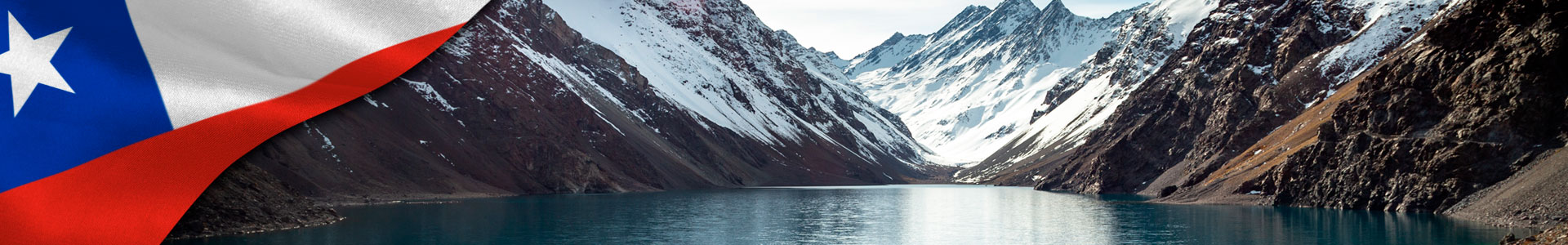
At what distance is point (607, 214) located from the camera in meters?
101

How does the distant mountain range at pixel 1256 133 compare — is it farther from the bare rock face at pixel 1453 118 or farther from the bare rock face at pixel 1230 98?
the bare rock face at pixel 1230 98

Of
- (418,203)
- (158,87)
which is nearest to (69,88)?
(158,87)

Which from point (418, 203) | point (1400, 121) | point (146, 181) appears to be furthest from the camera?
point (418, 203)

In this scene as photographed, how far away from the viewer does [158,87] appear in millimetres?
12352

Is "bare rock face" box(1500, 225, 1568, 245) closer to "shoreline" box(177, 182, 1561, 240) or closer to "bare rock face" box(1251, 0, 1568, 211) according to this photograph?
"shoreline" box(177, 182, 1561, 240)

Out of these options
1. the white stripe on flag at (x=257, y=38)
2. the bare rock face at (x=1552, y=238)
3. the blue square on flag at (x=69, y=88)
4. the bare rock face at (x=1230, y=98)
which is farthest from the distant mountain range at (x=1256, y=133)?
the bare rock face at (x=1552, y=238)

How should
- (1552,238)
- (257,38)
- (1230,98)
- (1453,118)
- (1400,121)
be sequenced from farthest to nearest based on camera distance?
1. (1230,98)
2. (1400,121)
3. (1453,118)
4. (1552,238)
5. (257,38)

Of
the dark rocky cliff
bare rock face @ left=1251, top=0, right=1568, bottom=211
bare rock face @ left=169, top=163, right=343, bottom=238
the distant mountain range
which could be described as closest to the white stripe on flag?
the distant mountain range

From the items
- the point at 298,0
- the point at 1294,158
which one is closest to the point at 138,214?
the point at 298,0

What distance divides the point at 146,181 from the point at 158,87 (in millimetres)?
1395

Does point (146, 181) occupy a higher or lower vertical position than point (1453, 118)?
lower

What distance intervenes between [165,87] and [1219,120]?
163 m

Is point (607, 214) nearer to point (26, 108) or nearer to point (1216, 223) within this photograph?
point (1216, 223)

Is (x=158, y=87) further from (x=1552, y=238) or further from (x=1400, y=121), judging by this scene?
(x=1400, y=121)
